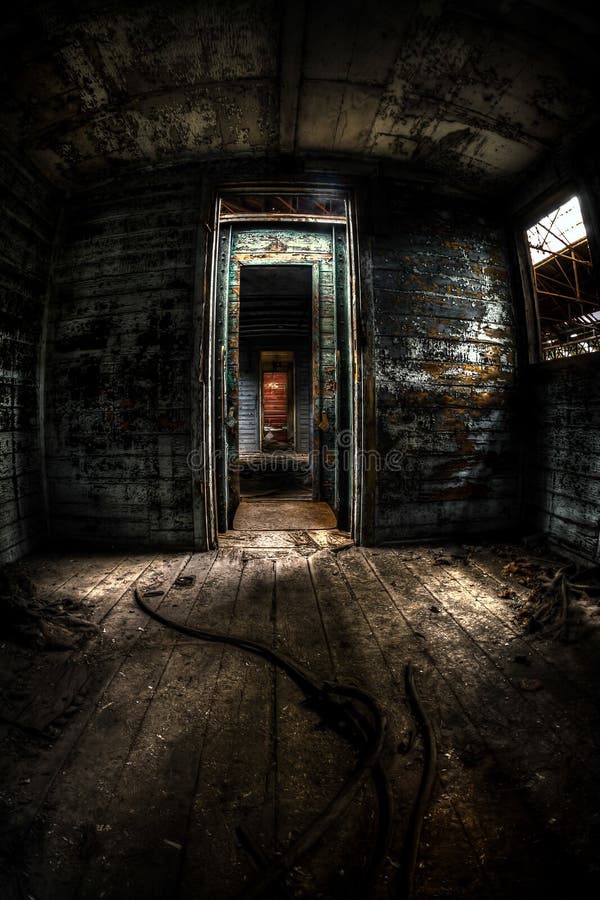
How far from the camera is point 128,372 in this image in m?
3.60

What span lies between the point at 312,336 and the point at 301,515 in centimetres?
289

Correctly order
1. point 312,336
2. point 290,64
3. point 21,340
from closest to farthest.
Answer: point 290,64 → point 21,340 → point 312,336

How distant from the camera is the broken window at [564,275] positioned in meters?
5.58

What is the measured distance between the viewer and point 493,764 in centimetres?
133

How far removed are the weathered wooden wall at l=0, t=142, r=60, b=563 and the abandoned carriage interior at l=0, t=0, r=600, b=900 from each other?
3 centimetres

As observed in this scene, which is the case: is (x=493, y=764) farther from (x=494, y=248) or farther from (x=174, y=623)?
(x=494, y=248)

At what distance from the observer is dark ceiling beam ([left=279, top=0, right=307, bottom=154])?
239 centimetres

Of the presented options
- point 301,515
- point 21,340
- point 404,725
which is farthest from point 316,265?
point 404,725

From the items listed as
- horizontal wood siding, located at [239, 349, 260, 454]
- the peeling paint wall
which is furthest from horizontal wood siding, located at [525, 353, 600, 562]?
horizontal wood siding, located at [239, 349, 260, 454]

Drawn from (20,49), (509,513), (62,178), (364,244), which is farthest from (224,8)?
(509,513)

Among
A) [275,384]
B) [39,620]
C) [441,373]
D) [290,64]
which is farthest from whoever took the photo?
[275,384]

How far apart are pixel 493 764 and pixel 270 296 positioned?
9226mm

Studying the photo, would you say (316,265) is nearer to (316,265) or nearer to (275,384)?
(316,265)

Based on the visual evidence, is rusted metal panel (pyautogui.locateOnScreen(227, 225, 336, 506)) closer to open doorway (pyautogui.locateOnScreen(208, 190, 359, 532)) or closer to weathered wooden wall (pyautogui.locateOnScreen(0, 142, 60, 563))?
open doorway (pyautogui.locateOnScreen(208, 190, 359, 532))
